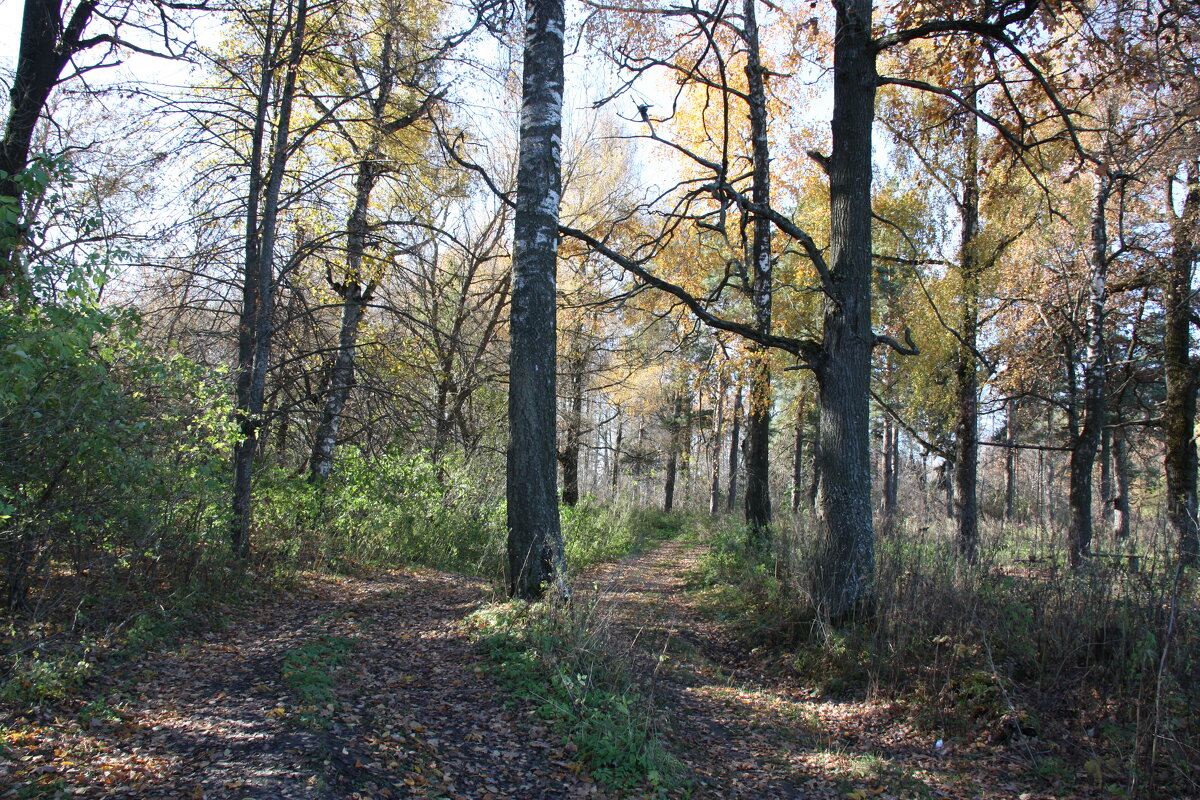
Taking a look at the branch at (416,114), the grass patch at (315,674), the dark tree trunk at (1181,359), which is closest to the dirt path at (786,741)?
the grass patch at (315,674)

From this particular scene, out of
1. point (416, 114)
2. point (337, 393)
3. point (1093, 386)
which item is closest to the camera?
point (416, 114)

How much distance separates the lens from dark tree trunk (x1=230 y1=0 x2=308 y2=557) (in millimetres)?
7109

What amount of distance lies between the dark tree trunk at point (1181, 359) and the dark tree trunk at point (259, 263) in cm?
1294

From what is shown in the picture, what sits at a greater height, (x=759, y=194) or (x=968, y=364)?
(x=759, y=194)

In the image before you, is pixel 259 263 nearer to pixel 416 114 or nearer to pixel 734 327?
pixel 416 114

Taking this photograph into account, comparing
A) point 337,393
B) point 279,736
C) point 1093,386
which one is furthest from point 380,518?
point 1093,386

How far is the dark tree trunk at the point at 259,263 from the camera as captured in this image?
7109 millimetres

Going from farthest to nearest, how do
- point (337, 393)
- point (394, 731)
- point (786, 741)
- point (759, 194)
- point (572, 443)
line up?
point (572, 443) < point (759, 194) < point (337, 393) < point (786, 741) < point (394, 731)

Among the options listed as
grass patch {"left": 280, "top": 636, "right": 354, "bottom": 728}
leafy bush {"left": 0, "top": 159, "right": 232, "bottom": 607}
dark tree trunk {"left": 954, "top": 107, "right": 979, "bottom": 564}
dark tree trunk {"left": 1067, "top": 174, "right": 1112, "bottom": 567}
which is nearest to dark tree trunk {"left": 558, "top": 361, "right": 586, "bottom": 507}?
dark tree trunk {"left": 954, "top": 107, "right": 979, "bottom": 564}

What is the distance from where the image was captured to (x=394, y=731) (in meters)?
3.55

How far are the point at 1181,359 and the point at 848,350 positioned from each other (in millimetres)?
8655

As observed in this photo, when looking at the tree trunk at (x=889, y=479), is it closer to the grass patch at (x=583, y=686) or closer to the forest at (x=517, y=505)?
the forest at (x=517, y=505)

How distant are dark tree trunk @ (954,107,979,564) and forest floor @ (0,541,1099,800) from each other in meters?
7.16

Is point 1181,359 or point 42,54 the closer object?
point 42,54
